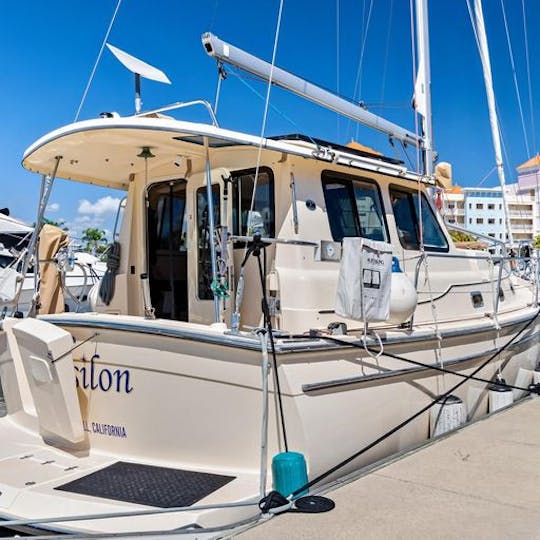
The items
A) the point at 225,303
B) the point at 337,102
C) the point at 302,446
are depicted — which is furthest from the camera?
the point at 337,102

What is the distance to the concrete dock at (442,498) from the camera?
3.20 meters

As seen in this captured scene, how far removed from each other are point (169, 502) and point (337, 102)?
454cm

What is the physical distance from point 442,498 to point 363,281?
58.7 inches

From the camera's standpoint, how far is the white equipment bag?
4176 millimetres

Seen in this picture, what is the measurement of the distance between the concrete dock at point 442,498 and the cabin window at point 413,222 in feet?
7.00

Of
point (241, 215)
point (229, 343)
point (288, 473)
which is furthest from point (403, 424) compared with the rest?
point (241, 215)

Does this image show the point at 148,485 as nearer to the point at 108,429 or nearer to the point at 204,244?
the point at 108,429

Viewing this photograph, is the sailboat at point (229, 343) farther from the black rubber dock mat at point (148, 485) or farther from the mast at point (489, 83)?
the mast at point (489, 83)

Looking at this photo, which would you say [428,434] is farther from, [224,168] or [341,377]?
[224,168]

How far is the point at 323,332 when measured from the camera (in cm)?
440

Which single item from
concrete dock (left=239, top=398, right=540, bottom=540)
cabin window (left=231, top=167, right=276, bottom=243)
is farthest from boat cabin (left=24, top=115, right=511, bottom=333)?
concrete dock (left=239, top=398, right=540, bottom=540)

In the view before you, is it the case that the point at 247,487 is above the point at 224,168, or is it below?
below

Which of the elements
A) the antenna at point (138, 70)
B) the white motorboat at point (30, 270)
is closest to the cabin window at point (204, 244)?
the antenna at point (138, 70)

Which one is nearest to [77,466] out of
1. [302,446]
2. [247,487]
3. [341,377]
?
[247,487]
